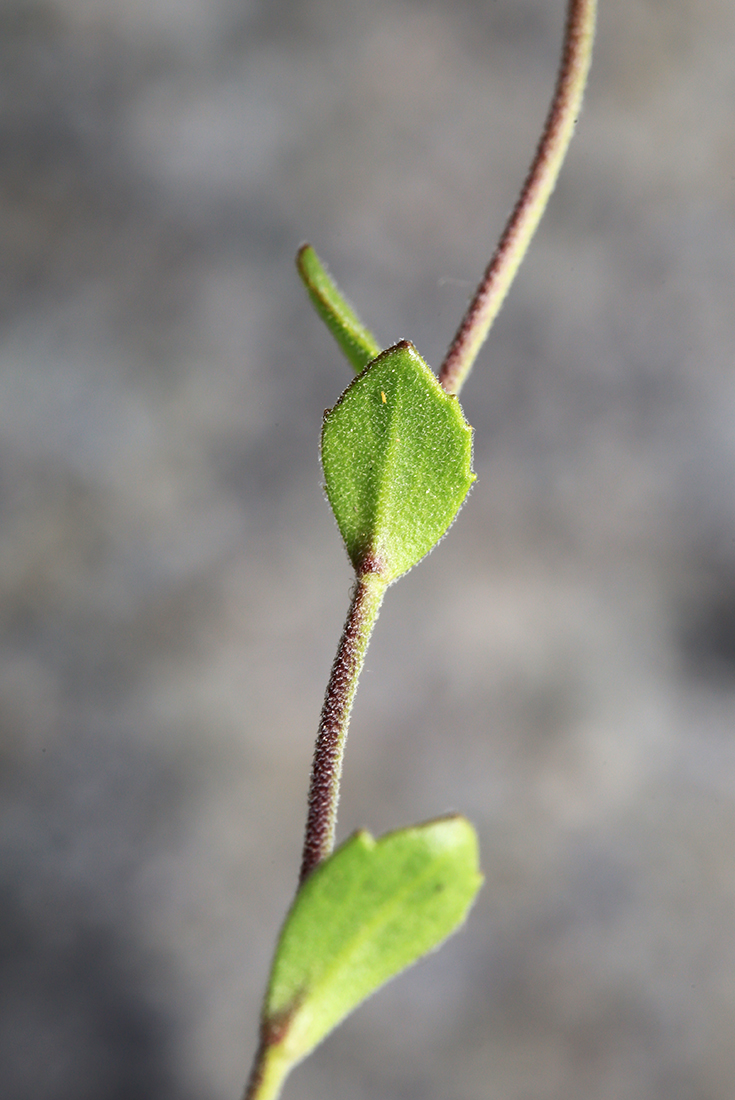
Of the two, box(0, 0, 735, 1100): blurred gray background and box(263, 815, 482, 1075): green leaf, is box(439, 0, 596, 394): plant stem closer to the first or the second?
box(263, 815, 482, 1075): green leaf

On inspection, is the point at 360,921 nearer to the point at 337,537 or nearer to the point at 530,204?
the point at 530,204

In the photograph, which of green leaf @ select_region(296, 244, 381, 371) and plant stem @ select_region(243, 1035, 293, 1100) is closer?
plant stem @ select_region(243, 1035, 293, 1100)

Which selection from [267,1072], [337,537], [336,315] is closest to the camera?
[267,1072]

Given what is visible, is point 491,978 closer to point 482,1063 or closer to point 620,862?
point 482,1063

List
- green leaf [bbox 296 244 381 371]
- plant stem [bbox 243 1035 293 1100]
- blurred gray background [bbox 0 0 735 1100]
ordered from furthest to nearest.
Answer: blurred gray background [bbox 0 0 735 1100] < green leaf [bbox 296 244 381 371] < plant stem [bbox 243 1035 293 1100]

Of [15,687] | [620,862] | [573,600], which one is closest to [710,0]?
[573,600]

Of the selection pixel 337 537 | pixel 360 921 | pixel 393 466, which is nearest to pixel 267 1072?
pixel 360 921

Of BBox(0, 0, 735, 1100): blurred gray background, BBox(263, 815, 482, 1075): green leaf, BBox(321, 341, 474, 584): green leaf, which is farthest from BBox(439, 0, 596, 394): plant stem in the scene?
BBox(0, 0, 735, 1100): blurred gray background
